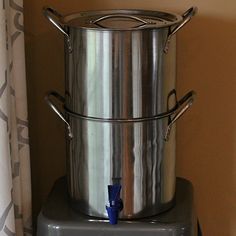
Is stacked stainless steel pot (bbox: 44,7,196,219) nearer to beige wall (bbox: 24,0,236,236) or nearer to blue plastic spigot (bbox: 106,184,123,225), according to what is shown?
blue plastic spigot (bbox: 106,184,123,225)

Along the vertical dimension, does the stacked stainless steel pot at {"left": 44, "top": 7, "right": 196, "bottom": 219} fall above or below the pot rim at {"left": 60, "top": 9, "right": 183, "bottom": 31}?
below

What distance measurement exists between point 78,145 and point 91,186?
0.10 m

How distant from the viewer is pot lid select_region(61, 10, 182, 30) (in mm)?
1230

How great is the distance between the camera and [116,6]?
4.84 feet

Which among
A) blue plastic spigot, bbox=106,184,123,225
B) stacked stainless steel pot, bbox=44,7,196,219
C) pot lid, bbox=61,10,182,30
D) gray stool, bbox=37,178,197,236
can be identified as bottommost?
gray stool, bbox=37,178,197,236

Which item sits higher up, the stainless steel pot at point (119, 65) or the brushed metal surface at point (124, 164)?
the stainless steel pot at point (119, 65)

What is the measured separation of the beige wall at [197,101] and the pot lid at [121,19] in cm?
9

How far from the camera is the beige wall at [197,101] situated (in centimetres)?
147

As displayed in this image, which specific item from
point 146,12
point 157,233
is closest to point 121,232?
point 157,233

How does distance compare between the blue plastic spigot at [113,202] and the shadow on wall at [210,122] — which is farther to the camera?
the shadow on wall at [210,122]

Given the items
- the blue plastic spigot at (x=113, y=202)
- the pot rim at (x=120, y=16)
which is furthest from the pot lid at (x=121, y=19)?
the blue plastic spigot at (x=113, y=202)

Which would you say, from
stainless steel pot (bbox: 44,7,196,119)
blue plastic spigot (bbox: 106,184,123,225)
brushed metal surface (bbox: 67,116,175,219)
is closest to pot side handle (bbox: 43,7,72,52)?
stainless steel pot (bbox: 44,7,196,119)

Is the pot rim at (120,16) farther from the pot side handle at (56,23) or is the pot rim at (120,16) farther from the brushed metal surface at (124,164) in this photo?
the brushed metal surface at (124,164)

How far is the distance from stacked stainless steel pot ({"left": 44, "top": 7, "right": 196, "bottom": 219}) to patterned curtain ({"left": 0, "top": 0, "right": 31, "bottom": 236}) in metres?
0.08
